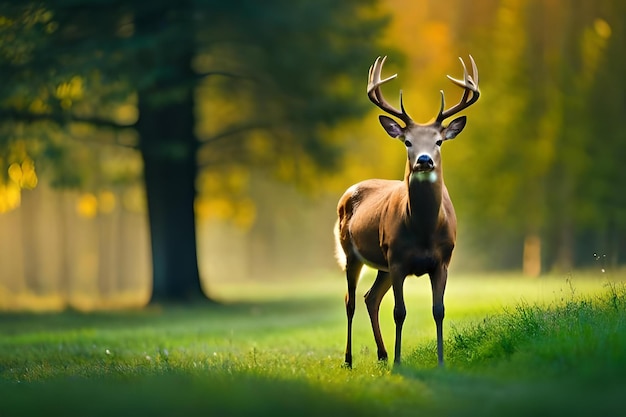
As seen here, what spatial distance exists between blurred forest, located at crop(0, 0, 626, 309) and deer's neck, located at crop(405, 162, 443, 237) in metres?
2.81

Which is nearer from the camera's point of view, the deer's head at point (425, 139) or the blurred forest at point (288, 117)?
the deer's head at point (425, 139)

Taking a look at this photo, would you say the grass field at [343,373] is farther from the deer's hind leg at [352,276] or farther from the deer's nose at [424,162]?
the deer's nose at [424,162]

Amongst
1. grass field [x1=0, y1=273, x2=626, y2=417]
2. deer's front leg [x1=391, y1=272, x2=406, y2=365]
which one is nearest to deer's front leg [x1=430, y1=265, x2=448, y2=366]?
deer's front leg [x1=391, y1=272, x2=406, y2=365]

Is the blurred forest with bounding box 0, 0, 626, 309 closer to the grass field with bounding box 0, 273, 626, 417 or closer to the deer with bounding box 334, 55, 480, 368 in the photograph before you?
the grass field with bounding box 0, 273, 626, 417

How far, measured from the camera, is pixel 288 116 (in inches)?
1058

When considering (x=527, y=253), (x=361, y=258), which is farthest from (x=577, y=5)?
(x=361, y=258)

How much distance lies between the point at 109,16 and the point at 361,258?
45.4 feet

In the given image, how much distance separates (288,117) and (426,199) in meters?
16.4

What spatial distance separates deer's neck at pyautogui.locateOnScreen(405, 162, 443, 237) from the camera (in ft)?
35.1

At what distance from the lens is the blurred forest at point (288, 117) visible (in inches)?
949

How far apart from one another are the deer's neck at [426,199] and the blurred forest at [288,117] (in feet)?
9.21

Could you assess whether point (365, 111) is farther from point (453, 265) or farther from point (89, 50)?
point (453, 265)

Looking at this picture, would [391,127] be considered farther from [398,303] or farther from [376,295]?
[376,295]

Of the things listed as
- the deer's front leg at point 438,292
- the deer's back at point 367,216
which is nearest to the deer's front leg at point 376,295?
the deer's back at point 367,216
